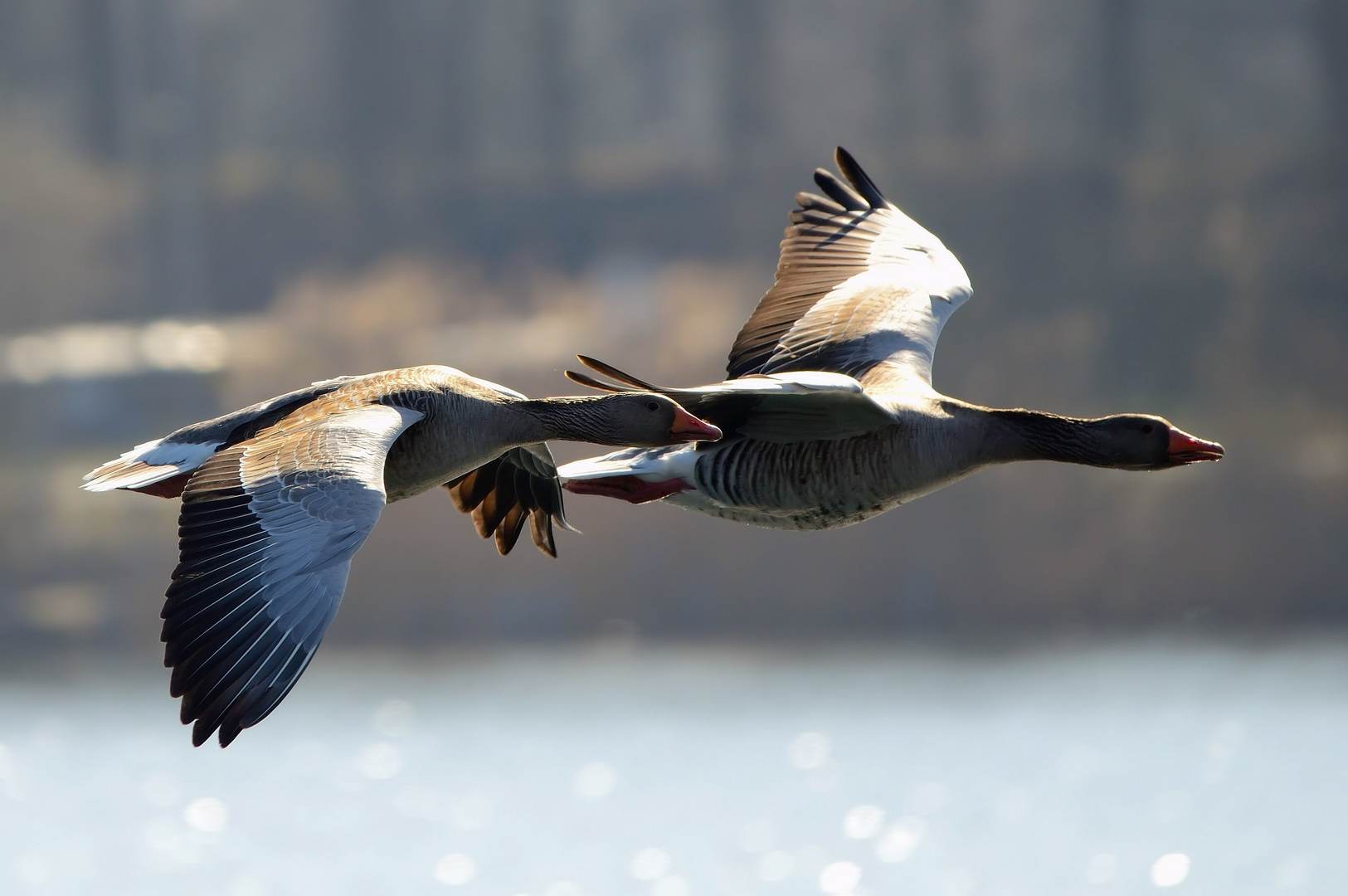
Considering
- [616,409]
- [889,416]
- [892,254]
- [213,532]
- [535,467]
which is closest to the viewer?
[213,532]

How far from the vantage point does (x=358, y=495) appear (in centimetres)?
748

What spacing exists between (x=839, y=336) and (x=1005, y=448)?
164 centimetres

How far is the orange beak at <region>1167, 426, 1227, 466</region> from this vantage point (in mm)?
8969

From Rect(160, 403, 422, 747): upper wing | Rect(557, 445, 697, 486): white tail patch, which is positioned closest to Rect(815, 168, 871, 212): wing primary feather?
Rect(557, 445, 697, 486): white tail patch

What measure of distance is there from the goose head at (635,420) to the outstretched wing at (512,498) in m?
1.03

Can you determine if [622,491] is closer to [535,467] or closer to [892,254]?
[535,467]

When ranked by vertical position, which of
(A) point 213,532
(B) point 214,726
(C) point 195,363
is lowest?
(C) point 195,363

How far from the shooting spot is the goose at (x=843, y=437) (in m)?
8.75

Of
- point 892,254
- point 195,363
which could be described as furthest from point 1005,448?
point 195,363

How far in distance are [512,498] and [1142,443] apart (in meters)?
3.98

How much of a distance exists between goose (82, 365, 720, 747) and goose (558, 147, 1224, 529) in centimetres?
37

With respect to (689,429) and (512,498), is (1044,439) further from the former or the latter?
(512,498)

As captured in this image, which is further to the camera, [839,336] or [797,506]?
[839,336]

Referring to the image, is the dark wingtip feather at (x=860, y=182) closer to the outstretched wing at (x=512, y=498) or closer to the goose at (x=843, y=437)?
the goose at (x=843, y=437)
